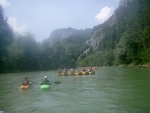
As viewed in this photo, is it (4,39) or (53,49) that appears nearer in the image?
(4,39)

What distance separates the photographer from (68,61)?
97.6 metres

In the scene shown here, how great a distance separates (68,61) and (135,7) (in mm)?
34002

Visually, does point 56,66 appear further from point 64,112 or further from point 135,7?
point 64,112

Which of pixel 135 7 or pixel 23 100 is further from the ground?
pixel 135 7

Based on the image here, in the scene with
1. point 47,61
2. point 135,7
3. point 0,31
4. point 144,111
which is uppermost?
point 135,7

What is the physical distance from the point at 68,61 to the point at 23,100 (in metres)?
74.8

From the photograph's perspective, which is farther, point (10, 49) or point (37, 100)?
point (10, 49)

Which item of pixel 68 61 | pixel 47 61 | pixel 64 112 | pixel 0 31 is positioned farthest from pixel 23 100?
pixel 68 61

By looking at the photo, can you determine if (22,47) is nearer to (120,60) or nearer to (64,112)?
(120,60)

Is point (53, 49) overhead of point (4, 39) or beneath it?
beneath

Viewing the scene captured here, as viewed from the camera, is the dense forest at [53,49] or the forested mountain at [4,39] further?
the dense forest at [53,49]

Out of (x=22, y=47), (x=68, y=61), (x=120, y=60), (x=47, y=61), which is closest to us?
(x=22, y=47)

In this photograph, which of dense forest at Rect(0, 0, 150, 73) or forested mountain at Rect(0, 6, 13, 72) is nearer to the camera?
forested mountain at Rect(0, 6, 13, 72)

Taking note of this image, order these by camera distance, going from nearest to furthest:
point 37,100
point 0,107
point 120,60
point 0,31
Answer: point 0,107, point 37,100, point 0,31, point 120,60
